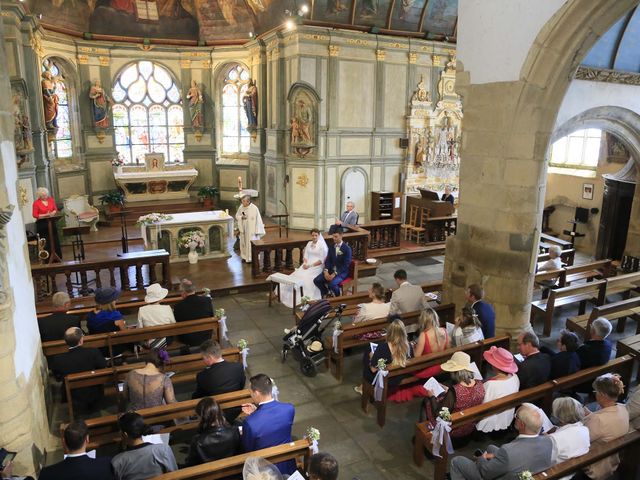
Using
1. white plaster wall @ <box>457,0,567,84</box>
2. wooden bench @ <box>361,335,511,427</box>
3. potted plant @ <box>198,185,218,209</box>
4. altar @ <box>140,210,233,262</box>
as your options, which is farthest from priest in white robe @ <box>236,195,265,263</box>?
potted plant @ <box>198,185,218,209</box>

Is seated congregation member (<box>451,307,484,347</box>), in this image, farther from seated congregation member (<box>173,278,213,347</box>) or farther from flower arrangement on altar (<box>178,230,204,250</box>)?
flower arrangement on altar (<box>178,230,204,250</box>)

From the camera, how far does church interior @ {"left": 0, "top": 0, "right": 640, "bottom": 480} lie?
534 cm

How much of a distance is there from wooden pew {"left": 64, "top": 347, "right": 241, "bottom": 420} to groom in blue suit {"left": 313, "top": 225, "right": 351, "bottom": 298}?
3.32m

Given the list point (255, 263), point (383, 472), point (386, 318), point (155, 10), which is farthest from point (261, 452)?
point (155, 10)

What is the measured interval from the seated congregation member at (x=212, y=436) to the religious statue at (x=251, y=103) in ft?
48.1

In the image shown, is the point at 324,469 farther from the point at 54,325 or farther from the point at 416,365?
the point at 54,325

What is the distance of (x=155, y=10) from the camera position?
18266mm

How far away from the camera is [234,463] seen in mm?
4105

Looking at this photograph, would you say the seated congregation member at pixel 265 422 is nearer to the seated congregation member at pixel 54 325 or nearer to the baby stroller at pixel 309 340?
the baby stroller at pixel 309 340

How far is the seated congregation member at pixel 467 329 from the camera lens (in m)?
6.32

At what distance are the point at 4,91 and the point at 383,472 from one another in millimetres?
5164

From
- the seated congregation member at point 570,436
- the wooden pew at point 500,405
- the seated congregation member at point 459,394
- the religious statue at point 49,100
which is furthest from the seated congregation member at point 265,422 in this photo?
the religious statue at point 49,100

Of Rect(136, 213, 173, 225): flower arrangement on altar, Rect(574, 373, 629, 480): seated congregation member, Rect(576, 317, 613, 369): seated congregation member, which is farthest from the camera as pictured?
Rect(136, 213, 173, 225): flower arrangement on altar

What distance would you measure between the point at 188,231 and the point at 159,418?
736 centimetres
